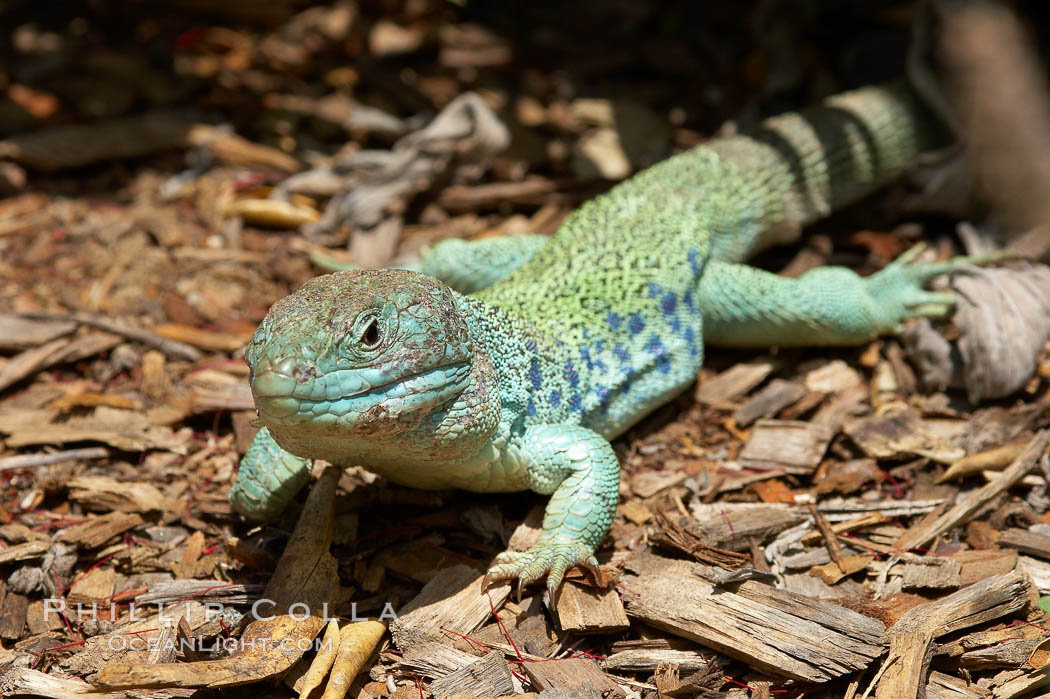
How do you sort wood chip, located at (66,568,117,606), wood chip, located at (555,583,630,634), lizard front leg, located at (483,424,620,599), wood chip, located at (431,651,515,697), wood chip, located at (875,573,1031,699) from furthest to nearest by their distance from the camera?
wood chip, located at (66,568,117,606), lizard front leg, located at (483,424,620,599), wood chip, located at (555,583,630,634), wood chip, located at (431,651,515,697), wood chip, located at (875,573,1031,699)

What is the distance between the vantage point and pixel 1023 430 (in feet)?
15.4

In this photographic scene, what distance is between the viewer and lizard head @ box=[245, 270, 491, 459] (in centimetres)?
314

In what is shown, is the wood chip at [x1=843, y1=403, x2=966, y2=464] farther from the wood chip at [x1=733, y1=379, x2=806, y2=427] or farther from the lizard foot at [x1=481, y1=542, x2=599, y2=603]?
the lizard foot at [x1=481, y1=542, x2=599, y2=603]

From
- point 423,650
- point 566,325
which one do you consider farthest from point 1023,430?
point 423,650

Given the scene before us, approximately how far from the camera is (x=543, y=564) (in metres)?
3.81

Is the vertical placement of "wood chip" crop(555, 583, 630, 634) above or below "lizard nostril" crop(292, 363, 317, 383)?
below

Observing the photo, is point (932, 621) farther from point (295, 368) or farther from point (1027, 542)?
point (295, 368)

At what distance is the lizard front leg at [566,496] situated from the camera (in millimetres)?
3842

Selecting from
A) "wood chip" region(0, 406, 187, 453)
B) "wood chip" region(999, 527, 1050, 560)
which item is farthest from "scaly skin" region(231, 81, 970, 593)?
"wood chip" region(999, 527, 1050, 560)

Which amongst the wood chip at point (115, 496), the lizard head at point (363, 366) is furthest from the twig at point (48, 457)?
the lizard head at point (363, 366)

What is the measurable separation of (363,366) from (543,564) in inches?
46.2

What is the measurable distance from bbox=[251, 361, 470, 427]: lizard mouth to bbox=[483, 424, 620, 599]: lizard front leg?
0.76 m

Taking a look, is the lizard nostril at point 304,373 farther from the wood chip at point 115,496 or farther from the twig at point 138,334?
the twig at point 138,334

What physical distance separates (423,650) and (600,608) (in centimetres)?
73
